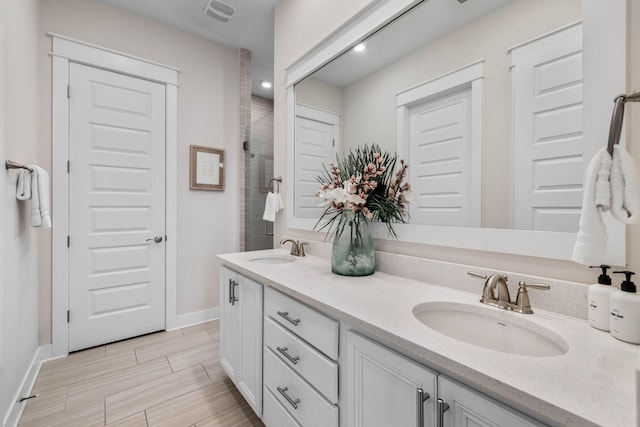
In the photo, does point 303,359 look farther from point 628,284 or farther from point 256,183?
point 256,183

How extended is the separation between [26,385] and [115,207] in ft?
4.32

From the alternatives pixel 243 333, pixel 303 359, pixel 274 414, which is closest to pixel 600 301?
pixel 303 359

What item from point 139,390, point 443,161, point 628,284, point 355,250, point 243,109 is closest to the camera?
point 628,284

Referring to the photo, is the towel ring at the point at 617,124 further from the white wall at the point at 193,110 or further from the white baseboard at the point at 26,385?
the white wall at the point at 193,110

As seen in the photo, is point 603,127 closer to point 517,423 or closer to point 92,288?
point 517,423

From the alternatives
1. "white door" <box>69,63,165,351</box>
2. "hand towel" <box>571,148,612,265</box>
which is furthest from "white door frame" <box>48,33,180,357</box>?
"hand towel" <box>571,148,612,265</box>

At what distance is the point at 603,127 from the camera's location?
0.84 metres

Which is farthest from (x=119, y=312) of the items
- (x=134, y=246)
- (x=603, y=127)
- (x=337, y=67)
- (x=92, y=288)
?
(x=603, y=127)

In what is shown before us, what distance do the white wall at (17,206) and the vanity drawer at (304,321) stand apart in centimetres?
120

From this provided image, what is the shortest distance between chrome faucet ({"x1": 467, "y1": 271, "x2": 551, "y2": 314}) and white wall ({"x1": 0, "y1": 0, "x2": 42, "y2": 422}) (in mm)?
1999

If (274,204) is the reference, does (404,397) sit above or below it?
below

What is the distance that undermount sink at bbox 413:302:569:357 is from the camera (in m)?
0.81

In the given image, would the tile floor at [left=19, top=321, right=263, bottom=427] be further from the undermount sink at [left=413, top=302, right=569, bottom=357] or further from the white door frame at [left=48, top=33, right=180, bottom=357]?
the undermount sink at [left=413, top=302, right=569, bottom=357]

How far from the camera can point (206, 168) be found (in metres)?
2.91
